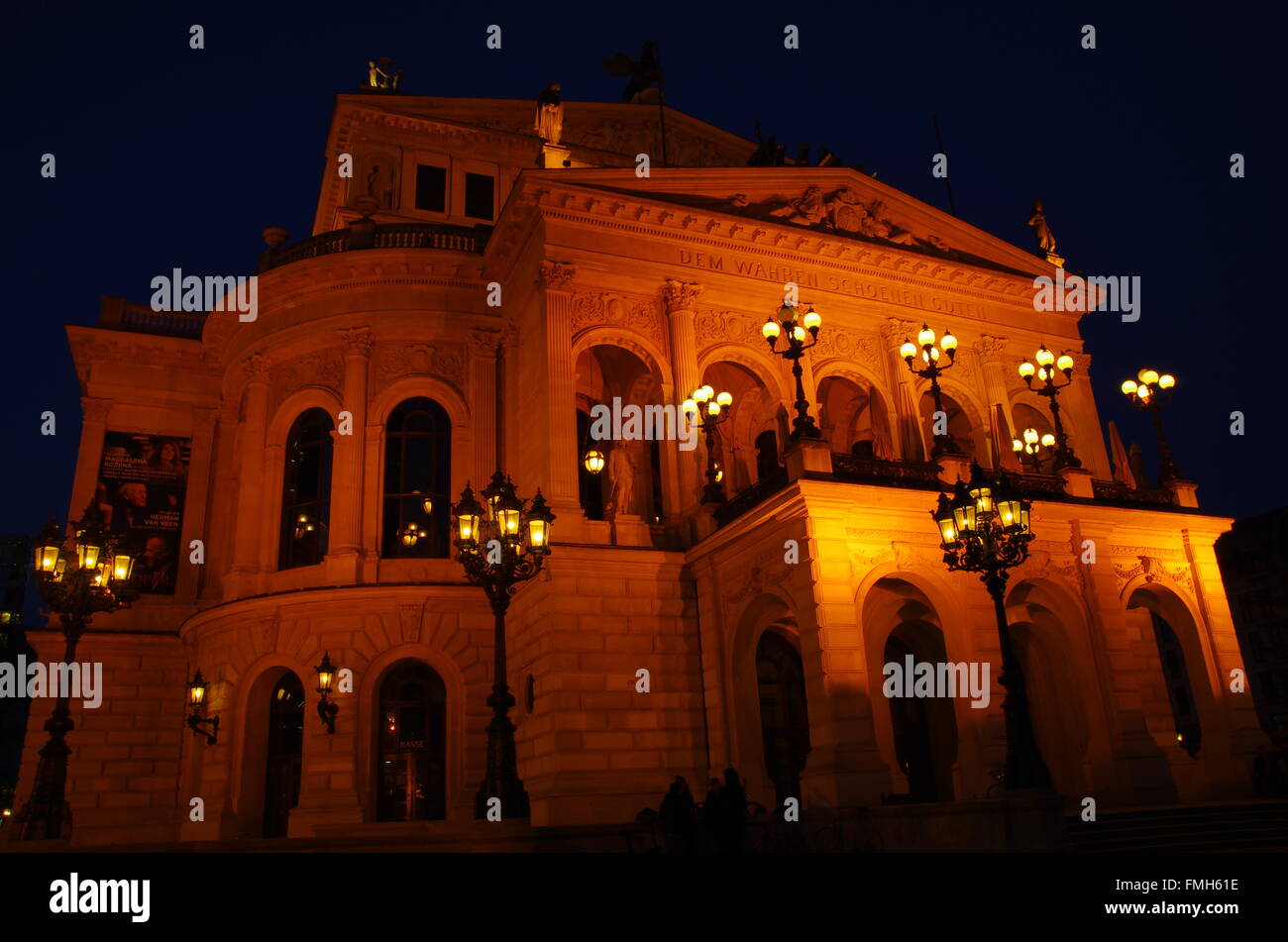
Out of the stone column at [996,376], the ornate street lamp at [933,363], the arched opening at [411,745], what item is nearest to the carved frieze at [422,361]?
the arched opening at [411,745]

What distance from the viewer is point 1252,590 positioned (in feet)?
194

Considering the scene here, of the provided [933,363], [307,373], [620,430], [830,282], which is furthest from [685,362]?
[307,373]

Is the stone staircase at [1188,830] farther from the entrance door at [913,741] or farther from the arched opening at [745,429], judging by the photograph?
the arched opening at [745,429]

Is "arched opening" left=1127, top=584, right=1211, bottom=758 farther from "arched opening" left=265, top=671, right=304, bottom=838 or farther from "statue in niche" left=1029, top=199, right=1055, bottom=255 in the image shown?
"arched opening" left=265, top=671, right=304, bottom=838

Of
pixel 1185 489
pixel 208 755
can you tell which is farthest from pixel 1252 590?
pixel 208 755

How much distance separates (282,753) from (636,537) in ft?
36.4

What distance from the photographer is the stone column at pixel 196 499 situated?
1243 inches

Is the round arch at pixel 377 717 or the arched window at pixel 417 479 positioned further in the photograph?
the arched window at pixel 417 479

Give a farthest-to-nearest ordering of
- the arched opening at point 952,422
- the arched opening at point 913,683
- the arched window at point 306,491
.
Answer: the arched opening at point 952,422 → the arched window at point 306,491 → the arched opening at point 913,683

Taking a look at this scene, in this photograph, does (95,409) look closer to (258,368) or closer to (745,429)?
(258,368)

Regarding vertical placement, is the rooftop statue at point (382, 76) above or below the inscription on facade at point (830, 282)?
above

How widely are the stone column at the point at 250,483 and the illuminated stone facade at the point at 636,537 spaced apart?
0.08m

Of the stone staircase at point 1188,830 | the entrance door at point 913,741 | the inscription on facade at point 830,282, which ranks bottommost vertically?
the stone staircase at point 1188,830

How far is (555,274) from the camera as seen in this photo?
24766 mm
